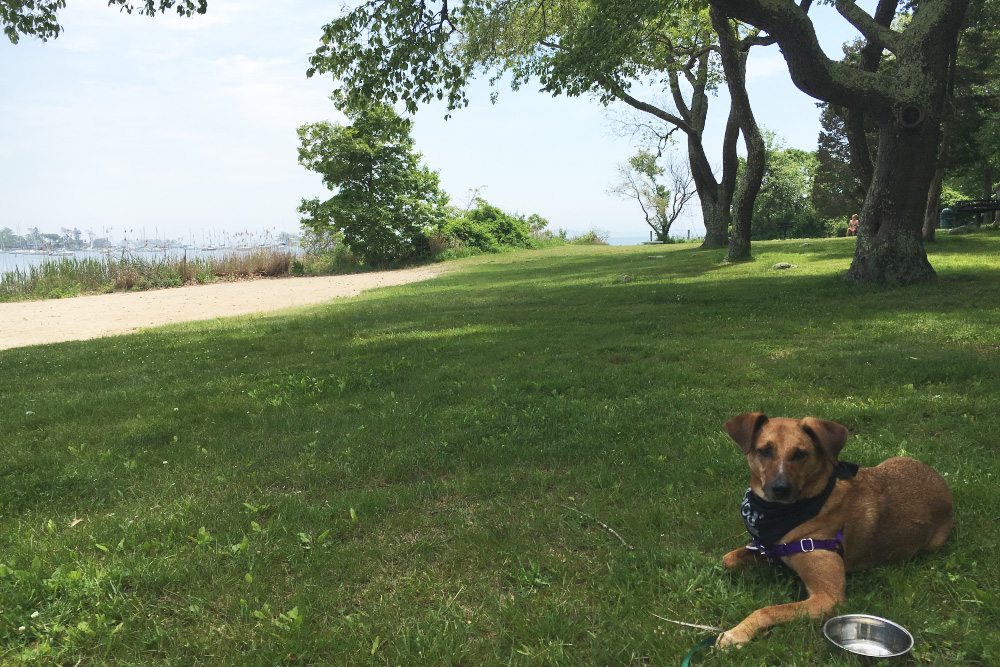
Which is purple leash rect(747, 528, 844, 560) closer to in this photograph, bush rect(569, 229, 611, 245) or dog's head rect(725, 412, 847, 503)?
dog's head rect(725, 412, 847, 503)

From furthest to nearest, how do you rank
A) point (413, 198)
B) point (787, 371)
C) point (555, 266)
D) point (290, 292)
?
point (413, 198) → point (555, 266) → point (290, 292) → point (787, 371)

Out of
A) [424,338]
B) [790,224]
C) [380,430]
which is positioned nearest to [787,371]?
[380,430]

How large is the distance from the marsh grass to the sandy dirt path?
147 cm

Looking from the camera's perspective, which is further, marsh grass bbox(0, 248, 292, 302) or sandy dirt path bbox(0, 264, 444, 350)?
marsh grass bbox(0, 248, 292, 302)

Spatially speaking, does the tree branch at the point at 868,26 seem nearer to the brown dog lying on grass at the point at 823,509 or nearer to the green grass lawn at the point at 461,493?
the green grass lawn at the point at 461,493

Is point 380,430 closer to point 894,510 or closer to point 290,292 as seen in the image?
point 894,510

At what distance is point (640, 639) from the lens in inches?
99.3

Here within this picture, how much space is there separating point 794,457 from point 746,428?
0.26 m

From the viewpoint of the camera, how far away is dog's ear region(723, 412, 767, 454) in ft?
9.66

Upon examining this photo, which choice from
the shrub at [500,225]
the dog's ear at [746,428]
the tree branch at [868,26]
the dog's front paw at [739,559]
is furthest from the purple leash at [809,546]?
the shrub at [500,225]

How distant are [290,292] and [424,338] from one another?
1363 cm

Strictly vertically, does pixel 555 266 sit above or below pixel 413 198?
below

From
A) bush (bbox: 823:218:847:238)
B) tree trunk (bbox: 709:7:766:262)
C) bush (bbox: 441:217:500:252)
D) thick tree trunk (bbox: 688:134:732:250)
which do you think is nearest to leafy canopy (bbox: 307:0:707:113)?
tree trunk (bbox: 709:7:766:262)

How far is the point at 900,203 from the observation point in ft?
36.9
